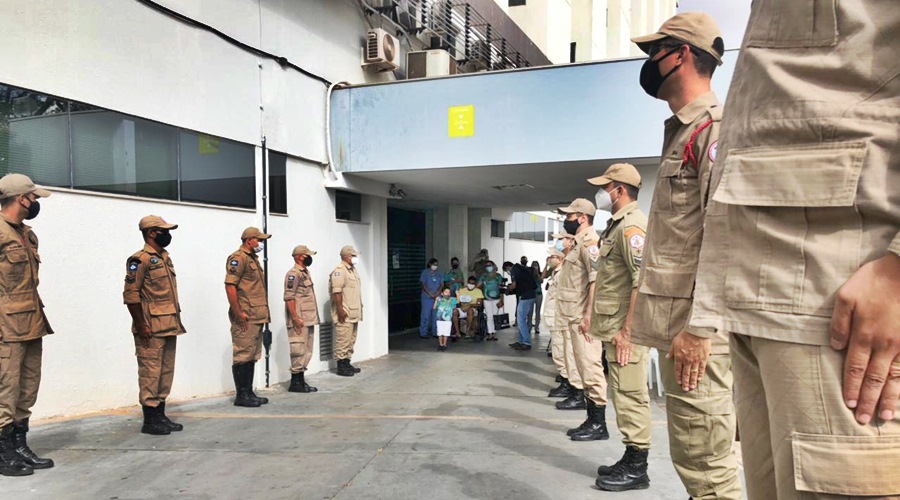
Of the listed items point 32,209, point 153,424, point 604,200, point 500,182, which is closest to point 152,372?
point 153,424

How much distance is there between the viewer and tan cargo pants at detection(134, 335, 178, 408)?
4.65 m

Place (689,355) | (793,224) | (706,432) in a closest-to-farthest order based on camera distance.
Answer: (793,224), (689,355), (706,432)

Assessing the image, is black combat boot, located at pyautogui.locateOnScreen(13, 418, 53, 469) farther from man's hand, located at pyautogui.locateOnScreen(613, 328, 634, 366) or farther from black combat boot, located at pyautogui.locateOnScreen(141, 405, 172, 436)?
man's hand, located at pyautogui.locateOnScreen(613, 328, 634, 366)

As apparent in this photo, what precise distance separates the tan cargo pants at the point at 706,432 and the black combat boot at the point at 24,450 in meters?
4.09

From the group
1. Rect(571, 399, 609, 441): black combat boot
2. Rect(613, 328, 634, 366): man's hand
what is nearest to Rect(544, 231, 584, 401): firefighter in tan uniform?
Rect(571, 399, 609, 441): black combat boot

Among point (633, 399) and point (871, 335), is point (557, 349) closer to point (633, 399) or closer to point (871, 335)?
point (633, 399)

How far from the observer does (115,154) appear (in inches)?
202

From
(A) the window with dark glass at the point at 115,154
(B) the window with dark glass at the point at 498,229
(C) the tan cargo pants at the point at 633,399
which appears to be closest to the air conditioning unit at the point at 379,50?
(A) the window with dark glass at the point at 115,154

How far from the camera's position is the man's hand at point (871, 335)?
906 millimetres

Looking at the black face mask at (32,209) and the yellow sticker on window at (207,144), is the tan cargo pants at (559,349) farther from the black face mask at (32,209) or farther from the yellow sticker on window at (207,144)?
the black face mask at (32,209)

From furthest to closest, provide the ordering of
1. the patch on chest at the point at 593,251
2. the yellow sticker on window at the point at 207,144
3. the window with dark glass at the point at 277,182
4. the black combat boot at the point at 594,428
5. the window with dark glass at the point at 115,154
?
the window with dark glass at the point at 277,182, the yellow sticker on window at the point at 207,144, the patch on chest at the point at 593,251, the black combat boot at the point at 594,428, the window with dark glass at the point at 115,154

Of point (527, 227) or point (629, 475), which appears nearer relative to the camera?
point (629, 475)

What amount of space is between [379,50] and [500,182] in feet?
9.02

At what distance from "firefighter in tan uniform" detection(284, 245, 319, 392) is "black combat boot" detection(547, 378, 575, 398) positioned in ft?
9.32
